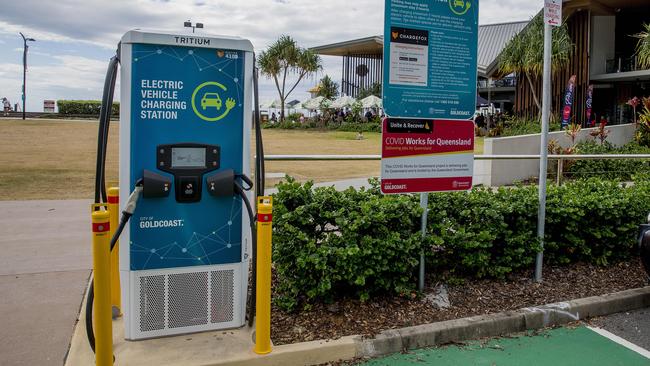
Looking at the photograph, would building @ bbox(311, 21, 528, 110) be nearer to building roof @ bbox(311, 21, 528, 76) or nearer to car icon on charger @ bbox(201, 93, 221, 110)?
building roof @ bbox(311, 21, 528, 76)

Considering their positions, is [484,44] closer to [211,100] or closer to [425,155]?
[425,155]

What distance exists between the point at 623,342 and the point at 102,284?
144 inches

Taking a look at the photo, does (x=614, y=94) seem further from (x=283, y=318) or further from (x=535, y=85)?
(x=283, y=318)

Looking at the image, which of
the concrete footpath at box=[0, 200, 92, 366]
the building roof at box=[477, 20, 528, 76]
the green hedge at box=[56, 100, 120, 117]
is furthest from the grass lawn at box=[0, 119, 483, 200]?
the building roof at box=[477, 20, 528, 76]

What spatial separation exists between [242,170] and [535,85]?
102 ft

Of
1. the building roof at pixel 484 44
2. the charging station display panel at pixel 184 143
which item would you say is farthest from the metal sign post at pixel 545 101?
the building roof at pixel 484 44

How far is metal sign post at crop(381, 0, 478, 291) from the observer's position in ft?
13.9

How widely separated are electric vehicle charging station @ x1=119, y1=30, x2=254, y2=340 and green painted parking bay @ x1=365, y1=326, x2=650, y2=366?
1264 millimetres

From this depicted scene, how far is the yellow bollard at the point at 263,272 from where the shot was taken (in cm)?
336

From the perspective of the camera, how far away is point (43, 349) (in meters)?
3.55

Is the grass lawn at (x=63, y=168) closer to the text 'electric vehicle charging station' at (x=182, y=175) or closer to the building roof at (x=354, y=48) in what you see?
the text 'electric vehicle charging station' at (x=182, y=175)

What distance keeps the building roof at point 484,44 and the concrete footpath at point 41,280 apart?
161 ft

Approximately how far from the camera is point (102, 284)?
116 inches

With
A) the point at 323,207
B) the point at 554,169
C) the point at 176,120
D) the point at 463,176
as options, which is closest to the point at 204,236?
the point at 176,120
